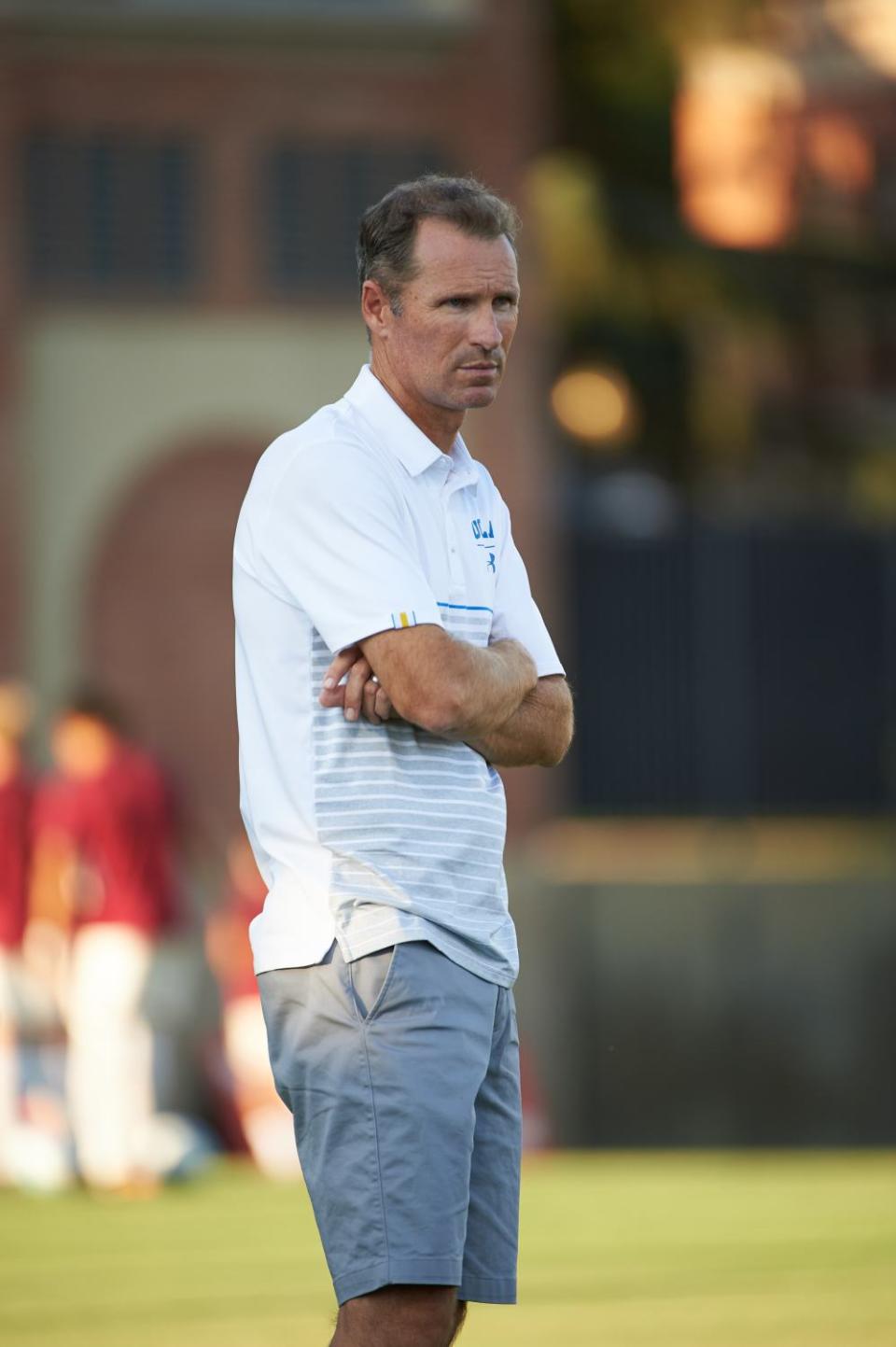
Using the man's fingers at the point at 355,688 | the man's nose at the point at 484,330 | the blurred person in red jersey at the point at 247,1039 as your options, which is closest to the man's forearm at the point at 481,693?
the man's fingers at the point at 355,688

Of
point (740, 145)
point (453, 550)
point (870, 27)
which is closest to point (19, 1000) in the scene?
point (453, 550)

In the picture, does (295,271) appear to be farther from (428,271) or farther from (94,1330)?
(428,271)

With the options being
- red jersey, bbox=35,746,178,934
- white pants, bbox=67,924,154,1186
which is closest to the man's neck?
red jersey, bbox=35,746,178,934

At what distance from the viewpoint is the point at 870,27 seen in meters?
23.9

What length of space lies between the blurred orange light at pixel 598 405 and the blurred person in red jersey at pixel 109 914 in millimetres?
10732

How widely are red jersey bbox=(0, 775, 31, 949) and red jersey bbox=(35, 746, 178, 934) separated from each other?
0.68 m

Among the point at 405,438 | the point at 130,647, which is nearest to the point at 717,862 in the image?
the point at 130,647

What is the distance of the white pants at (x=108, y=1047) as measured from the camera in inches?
410

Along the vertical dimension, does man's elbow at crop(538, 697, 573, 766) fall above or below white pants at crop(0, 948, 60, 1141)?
above

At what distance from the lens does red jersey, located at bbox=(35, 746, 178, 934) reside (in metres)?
10.4

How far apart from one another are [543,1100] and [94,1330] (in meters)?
7.61

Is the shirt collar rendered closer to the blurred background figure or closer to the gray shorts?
the gray shorts

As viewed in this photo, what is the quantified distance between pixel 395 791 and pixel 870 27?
865 inches

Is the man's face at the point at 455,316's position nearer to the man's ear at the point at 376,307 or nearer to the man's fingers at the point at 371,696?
the man's ear at the point at 376,307
